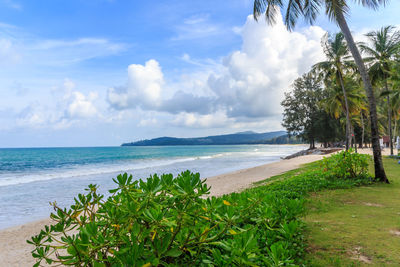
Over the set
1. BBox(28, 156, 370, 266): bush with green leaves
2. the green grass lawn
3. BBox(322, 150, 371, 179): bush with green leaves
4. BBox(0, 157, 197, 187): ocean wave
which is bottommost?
BBox(0, 157, 197, 187): ocean wave

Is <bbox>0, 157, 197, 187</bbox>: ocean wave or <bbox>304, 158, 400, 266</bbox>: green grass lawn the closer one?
<bbox>304, 158, 400, 266</bbox>: green grass lawn

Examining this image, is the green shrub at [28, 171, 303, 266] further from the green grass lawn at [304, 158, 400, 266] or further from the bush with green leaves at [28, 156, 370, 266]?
the green grass lawn at [304, 158, 400, 266]

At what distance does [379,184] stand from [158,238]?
823cm

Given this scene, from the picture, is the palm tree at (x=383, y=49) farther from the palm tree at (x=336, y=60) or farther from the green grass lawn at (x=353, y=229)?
the green grass lawn at (x=353, y=229)

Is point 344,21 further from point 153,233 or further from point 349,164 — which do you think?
point 153,233

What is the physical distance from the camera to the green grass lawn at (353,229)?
2.80 metres

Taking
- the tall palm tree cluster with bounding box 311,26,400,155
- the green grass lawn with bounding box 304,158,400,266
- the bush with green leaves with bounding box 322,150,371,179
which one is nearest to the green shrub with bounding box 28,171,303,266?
the green grass lawn with bounding box 304,158,400,266

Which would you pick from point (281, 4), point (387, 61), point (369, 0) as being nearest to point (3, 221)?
point (281, 4)

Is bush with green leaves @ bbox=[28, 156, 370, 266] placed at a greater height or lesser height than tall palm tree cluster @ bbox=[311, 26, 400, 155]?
lesser

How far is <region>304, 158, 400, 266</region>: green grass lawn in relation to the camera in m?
2.80

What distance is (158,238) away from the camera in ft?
4.39

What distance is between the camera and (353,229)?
3.68m

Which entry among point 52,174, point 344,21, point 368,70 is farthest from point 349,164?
point 52,174

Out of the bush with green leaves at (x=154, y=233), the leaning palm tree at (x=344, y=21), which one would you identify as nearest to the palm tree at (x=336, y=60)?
the leaning palm tree at (x=344, y=21)
